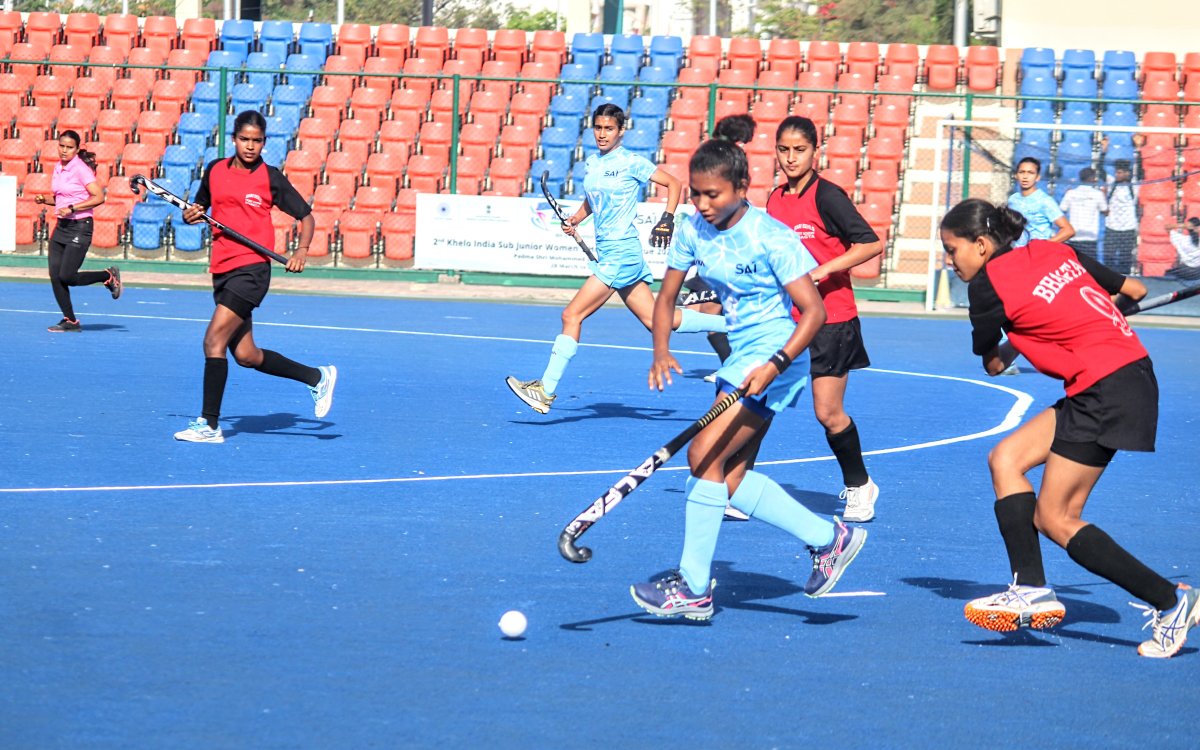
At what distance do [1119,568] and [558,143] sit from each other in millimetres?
17663

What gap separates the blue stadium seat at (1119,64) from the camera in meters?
23.3

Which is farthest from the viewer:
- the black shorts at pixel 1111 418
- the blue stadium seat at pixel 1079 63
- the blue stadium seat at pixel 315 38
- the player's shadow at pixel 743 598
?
the blue stadium seat at pixel 315 38

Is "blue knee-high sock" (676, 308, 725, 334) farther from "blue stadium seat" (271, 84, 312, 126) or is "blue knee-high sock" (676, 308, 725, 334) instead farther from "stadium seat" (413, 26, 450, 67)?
"stadium seat" (413, 26, 450, 67)

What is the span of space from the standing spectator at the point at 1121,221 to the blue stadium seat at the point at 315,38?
40.7 ft

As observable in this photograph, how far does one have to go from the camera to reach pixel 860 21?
34.3 metres

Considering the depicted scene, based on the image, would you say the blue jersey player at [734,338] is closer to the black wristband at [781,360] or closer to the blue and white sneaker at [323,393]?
the black wristband at [781,360]

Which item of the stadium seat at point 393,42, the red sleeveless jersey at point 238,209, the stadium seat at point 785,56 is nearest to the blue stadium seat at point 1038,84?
the stadium seat at point 785,56

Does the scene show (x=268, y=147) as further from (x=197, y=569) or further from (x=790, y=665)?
(x=790, y=665)

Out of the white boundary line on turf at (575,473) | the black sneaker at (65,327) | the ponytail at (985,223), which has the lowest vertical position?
the white boundary line on turf at (575,473)

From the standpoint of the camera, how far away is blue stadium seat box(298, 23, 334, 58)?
24891mm

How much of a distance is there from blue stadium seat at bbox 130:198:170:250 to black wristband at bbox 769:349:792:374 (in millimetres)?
17913

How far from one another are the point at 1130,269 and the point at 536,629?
597 inches

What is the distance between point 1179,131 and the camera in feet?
63.0

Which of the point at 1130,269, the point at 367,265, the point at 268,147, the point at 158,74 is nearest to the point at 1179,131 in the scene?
the point at 1130,269
